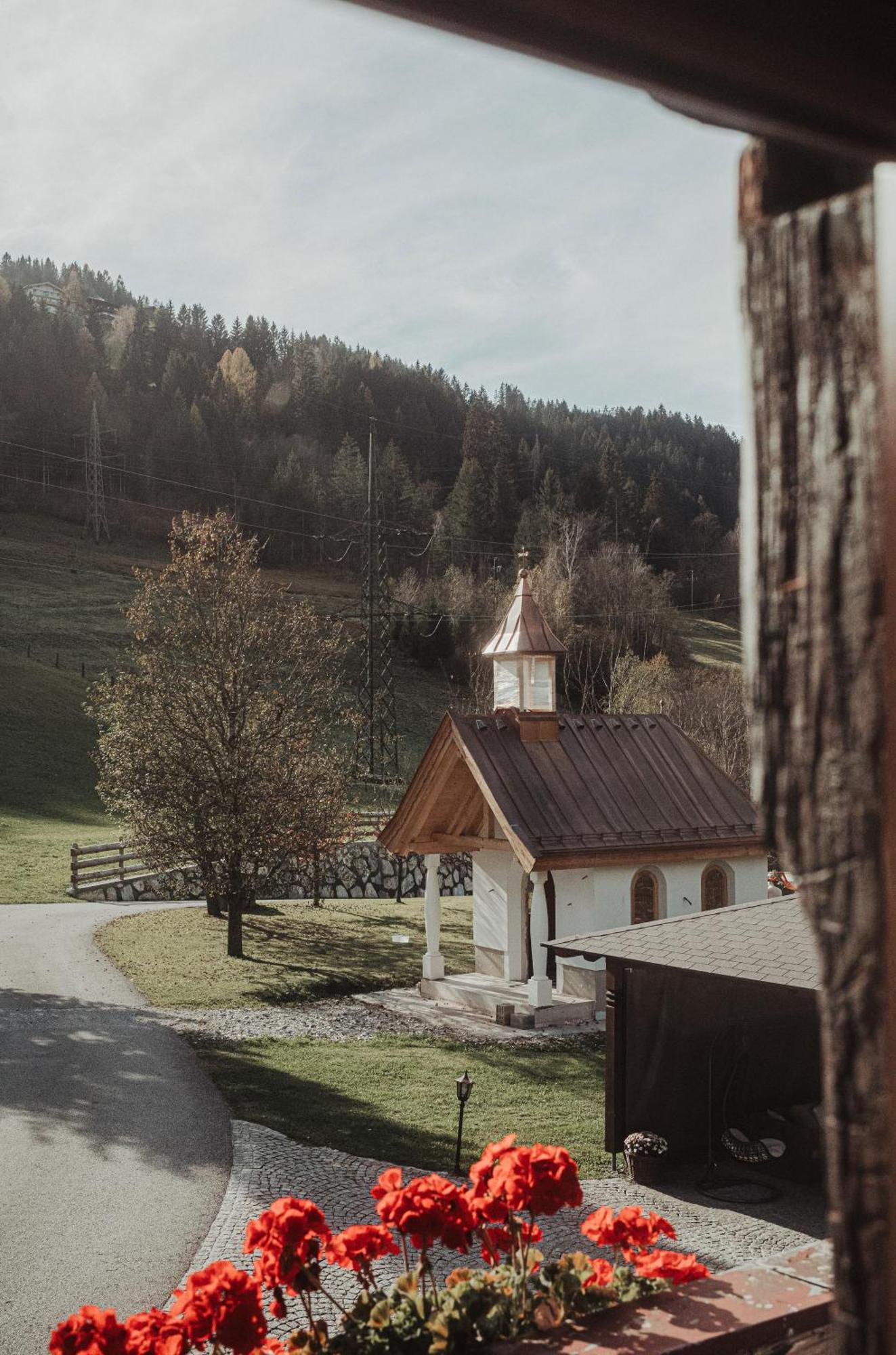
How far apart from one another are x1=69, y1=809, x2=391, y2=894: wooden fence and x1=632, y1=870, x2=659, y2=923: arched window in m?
8.59

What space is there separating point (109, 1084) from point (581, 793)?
867cm

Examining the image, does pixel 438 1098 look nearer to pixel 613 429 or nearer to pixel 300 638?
pixel 300 638

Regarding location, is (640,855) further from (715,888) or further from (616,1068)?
(616,1068)

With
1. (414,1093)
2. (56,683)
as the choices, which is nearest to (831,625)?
(414,1093)

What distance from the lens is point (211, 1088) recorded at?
13.2 m

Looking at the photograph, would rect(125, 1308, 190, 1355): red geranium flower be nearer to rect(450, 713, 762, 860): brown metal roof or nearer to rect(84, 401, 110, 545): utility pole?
rect(450, 713, 762, 860): brown metal roof

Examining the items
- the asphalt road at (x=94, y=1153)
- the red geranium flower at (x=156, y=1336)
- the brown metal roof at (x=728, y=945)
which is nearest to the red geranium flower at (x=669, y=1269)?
the red geranium flower at (x=156, y=1336)

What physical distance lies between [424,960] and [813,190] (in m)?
18.5

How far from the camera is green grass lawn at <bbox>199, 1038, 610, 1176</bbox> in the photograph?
1158 cm

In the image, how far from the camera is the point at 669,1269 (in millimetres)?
4172

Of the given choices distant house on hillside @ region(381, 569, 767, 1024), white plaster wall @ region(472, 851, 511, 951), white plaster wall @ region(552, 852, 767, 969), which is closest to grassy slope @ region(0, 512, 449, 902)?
white plaster wall @ region(472, 851, 511, 951)

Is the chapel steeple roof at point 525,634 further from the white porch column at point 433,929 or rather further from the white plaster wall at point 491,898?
the white porch column at point 433,929

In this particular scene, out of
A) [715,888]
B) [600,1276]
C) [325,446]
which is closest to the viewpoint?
[600,1276]

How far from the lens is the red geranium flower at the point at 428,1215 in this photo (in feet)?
13.4
